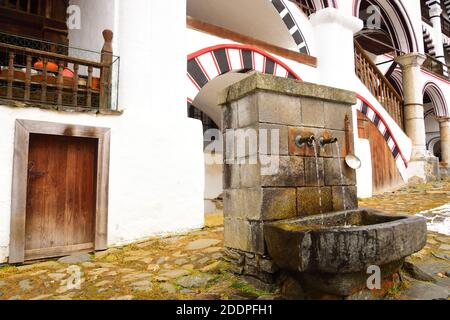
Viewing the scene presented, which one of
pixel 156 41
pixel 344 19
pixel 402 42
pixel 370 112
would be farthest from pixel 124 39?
pixel 402 42

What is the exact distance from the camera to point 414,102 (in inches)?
403

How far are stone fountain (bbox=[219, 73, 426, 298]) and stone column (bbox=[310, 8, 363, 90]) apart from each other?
172 inches

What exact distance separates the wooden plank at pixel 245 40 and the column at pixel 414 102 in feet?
16.1

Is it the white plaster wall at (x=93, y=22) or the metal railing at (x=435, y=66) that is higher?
the metal railing at (x=435, y=66)

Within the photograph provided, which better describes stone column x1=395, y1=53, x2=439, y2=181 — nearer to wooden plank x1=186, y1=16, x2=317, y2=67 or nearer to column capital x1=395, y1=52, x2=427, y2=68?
column capital x1=395, y1=52, x2=427, y2=68

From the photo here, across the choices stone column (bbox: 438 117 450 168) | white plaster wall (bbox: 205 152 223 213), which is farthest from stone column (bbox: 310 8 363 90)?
stone column (bbox: 438 117 450 168)

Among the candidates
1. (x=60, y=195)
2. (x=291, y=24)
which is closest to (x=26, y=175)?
(x=60, y=195)

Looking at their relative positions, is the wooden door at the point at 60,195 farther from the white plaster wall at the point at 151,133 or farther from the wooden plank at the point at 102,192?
the white plaster wall at the point at 151,133

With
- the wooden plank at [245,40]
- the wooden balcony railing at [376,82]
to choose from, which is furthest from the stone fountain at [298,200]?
the wooden balcony railing at [376,82]

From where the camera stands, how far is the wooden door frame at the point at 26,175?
3.53 metres

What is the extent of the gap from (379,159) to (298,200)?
6603 millimetres

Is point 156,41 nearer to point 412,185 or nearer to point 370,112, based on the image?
point 370,112

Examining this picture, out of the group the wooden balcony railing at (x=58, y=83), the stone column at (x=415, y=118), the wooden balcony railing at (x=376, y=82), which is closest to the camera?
the wooden balcony railing at (x=58, y=83)
